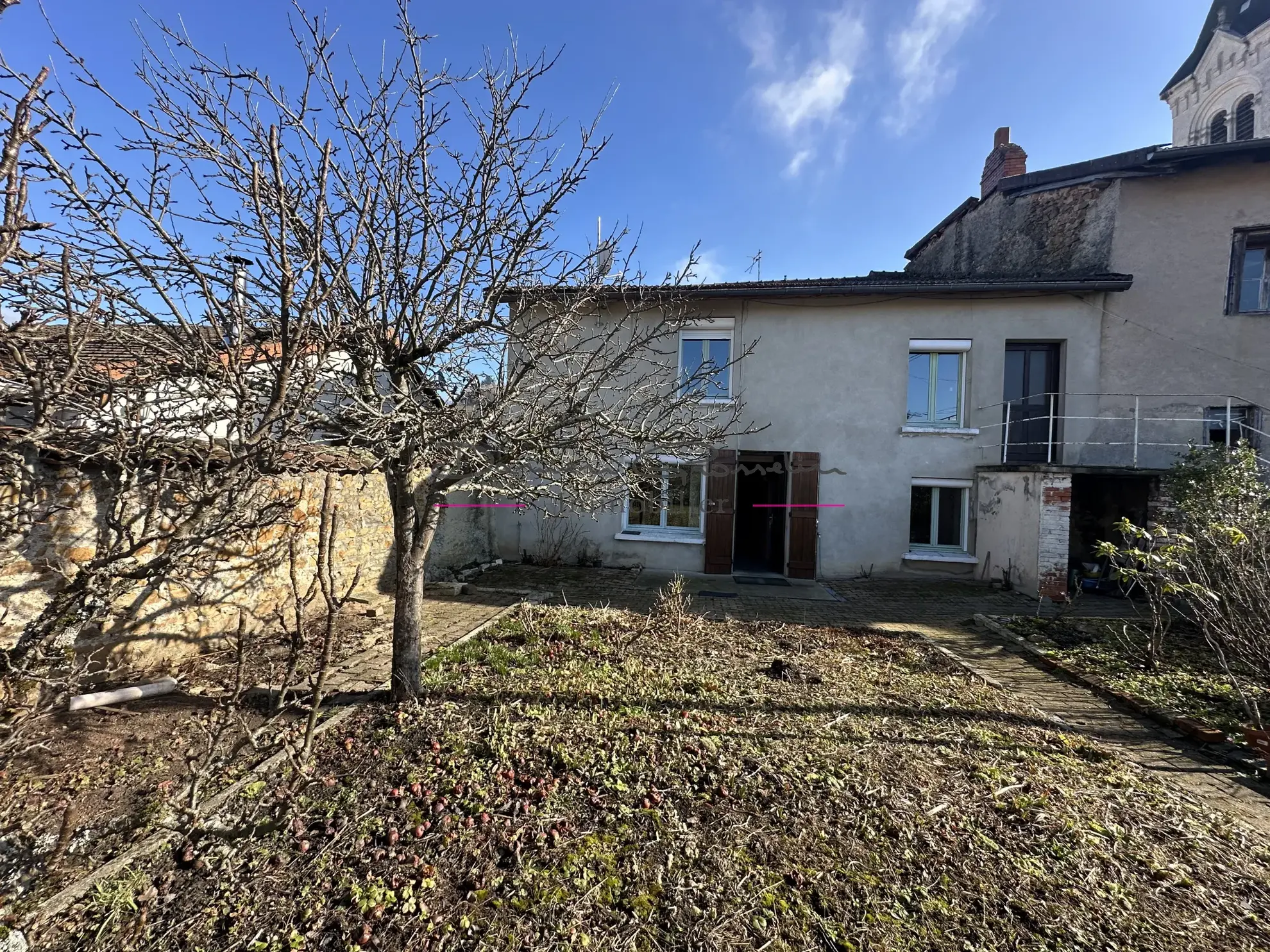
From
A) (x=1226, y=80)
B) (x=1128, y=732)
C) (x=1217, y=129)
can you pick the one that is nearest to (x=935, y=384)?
(x=1128, y=732)

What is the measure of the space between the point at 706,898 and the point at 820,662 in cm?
312

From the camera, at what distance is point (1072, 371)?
9281mm

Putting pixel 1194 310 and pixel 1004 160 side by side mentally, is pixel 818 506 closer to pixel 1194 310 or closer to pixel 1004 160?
pixel 1194 310

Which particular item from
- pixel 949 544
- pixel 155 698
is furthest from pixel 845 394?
pixel 155 698

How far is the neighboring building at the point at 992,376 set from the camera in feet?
30.1

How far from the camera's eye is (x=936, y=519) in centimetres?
966

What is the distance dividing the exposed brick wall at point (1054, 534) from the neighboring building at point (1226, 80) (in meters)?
20.2

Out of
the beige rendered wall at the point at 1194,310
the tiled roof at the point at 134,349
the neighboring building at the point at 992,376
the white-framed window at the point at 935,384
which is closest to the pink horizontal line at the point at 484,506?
the neighboring building at the point at 992,376

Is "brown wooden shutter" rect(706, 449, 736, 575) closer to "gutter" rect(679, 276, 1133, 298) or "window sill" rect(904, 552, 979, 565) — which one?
"gutter" rect(679, 276, 1133, 298)

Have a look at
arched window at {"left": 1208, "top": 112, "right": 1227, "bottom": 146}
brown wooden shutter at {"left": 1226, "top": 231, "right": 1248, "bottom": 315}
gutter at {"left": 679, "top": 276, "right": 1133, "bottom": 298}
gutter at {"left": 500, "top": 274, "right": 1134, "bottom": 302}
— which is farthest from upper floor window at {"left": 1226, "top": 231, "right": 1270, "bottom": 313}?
arched window at {"left": 1208, "top": 112, "right": 1227, "bottom": 146}

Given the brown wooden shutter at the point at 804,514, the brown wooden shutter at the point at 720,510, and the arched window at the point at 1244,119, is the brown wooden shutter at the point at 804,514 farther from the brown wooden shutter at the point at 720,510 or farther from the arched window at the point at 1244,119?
the arched window at the point at 1244,119

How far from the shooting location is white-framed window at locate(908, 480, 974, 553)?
955cm

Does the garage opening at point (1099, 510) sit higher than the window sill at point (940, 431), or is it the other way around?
the window sill at point (940, 431)

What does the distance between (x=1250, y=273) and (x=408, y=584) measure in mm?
15036
